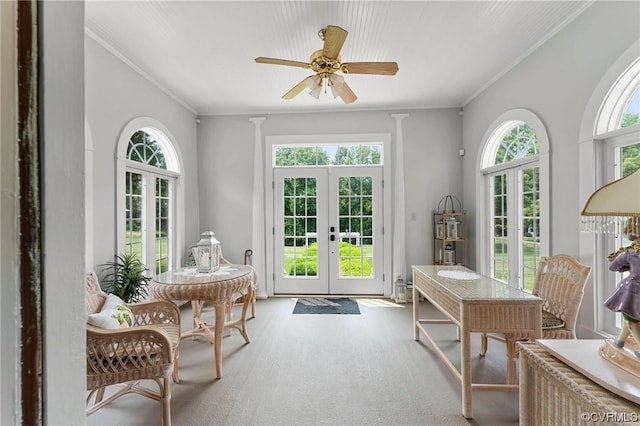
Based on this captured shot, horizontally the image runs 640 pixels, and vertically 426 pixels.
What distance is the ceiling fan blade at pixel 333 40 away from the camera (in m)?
1.96

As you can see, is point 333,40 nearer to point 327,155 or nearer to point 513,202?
point 327,155

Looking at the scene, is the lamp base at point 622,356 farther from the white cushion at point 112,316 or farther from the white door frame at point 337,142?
the white door frame at point 337,142

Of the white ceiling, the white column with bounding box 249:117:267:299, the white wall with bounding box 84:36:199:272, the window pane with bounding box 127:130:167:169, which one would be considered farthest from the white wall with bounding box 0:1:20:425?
the white column with bounding box 249:117:267:299

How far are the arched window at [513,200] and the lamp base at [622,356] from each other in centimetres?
198

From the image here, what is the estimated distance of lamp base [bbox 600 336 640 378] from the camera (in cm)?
95

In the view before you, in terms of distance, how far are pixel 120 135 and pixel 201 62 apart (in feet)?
3.57

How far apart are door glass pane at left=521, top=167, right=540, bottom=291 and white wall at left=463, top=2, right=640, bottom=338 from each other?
304 mm

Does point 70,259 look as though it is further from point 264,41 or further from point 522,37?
point 522,37

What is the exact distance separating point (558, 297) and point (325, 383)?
6.27ft

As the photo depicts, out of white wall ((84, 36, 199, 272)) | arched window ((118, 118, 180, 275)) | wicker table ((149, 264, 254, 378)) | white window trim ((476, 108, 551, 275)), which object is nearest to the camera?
wicker table ((149, 264, 254, 378))

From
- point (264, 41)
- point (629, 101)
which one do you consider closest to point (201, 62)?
point (264, 41)

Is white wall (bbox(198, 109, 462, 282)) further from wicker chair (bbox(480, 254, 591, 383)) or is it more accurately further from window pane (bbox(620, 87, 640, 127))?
window pane (bbox(620, 87, 640, 127))

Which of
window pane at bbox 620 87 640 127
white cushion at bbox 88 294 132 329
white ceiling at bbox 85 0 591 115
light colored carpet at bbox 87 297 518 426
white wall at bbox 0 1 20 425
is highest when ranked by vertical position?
white ceiling at bbox 85 0 591 115

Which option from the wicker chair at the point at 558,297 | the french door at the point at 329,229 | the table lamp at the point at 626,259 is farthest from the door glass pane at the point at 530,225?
the table lamp at the point at 626,259
